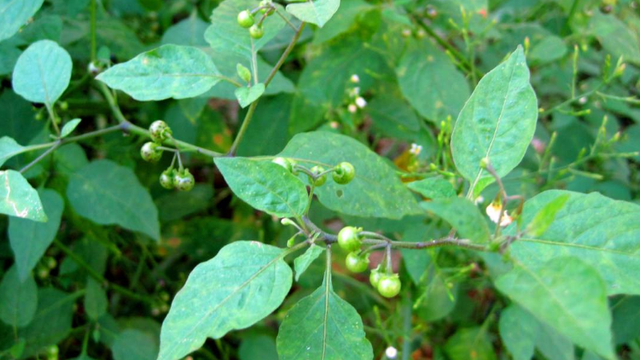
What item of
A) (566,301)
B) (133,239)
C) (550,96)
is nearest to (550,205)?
(566,301)

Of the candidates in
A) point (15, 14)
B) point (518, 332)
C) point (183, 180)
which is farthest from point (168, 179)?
point (518, 332)

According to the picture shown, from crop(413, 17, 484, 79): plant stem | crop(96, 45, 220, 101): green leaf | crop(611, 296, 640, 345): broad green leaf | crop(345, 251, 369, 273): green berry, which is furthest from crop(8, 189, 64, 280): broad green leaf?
crop(611, 296, 640, 345): broad green leaf

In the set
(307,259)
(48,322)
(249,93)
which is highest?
(249,93)

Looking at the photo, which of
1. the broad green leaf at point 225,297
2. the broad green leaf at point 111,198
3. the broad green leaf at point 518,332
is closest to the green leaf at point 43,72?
the broad green leaf at point 111,198

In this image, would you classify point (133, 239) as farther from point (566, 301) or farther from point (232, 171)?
point (566, 301)

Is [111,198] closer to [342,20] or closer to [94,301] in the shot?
[94,301]

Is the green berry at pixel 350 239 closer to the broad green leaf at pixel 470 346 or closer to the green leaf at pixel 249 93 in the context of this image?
the green leaf at pixel 249 93
